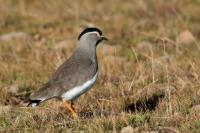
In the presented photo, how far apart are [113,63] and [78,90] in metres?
2.75

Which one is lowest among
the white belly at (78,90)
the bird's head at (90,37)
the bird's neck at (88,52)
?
the white belly at (78,90)

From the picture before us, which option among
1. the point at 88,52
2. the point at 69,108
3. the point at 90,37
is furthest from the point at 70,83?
the point at 90,37

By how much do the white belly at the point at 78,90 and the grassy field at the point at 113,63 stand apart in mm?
211

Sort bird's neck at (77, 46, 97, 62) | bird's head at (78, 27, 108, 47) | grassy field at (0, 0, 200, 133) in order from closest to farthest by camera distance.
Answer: grassy field at (0, 0, 200, 133) < bird's neck at (77, 46, 97, 62) < bird's head at (78, 27, 108, 47)

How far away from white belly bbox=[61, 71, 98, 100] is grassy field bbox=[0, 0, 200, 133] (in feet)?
0.69

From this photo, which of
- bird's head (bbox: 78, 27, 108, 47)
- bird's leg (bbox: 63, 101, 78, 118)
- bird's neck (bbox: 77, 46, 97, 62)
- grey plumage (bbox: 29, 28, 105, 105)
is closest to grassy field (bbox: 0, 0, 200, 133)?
bird's leg (bbox: 63, 101, 78, 118)

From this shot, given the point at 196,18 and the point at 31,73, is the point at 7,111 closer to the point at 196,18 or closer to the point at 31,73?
the point at 31,73

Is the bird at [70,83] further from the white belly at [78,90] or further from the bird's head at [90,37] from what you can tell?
the bird's head at [90,37]

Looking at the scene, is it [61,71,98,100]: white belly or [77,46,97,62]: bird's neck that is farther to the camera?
[77,46,97,62]: bird's neck

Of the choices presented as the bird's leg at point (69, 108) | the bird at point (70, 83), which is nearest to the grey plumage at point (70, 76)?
the bird at point (70, 83)

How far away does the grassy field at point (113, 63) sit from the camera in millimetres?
7699

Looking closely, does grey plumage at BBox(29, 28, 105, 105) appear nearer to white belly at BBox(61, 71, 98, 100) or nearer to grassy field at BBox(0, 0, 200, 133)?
white belly at BBox(61, 71, 98, 100)

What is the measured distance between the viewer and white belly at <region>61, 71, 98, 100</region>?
831cm

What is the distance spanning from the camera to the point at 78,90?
8.32 metres
